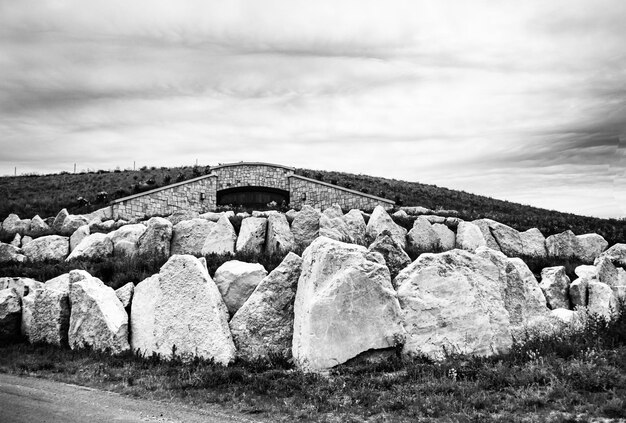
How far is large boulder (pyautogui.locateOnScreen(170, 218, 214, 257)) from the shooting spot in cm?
2084

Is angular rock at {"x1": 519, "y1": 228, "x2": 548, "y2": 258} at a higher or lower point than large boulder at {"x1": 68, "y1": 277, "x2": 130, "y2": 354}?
higher

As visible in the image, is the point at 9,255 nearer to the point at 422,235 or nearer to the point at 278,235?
the point at 278,235

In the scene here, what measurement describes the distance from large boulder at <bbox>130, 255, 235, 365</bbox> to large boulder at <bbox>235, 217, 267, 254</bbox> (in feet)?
30.8

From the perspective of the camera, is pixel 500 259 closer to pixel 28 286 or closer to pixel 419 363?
pixel 419 363

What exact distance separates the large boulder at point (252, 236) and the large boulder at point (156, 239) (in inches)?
→ 120

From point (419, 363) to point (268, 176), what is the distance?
118 ft

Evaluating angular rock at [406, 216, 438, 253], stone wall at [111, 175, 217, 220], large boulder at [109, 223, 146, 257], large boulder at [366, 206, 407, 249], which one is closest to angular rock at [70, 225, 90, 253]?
large boulder at [109, 223, 146, 257]

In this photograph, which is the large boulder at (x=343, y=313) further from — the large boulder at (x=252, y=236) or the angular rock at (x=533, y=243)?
the angular rock at (x=533, y=243)

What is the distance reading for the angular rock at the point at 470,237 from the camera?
2488cm

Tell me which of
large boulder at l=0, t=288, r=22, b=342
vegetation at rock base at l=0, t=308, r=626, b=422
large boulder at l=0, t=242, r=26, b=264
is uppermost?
large boulder at l=0, t=242, r=26, b=264

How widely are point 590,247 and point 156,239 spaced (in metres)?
21.0

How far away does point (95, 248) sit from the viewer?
2008 centimetres

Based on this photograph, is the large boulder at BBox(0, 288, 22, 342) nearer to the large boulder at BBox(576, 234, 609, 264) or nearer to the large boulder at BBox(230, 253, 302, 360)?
the large boulder at BBox(230, 253, 302, 360)

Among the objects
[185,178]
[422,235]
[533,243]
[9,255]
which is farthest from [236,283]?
[185,178]
